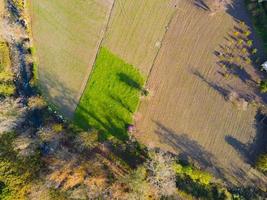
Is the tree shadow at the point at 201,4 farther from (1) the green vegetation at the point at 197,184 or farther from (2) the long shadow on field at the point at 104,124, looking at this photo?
(1) the green vegetation at the point at 197,184

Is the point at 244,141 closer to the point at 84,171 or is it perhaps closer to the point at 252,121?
the point at 252,121

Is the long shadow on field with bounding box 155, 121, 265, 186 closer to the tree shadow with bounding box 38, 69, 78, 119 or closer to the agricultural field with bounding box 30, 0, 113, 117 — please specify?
the tree shadow with bounding box 38, 69, 78, 119

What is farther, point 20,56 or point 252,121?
point 20,56

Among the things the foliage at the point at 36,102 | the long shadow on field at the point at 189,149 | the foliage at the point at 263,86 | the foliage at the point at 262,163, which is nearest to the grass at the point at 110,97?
the long shadow on field at the point at 189,149

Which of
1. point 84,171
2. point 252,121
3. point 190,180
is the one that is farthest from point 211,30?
point 84,171

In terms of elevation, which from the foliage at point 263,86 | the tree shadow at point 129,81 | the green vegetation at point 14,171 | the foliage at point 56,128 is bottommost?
the green vegetation at point 14,171

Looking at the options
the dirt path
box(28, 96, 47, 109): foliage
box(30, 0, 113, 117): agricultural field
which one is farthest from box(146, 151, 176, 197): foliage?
box(28, 96, 47, 109): foliage
